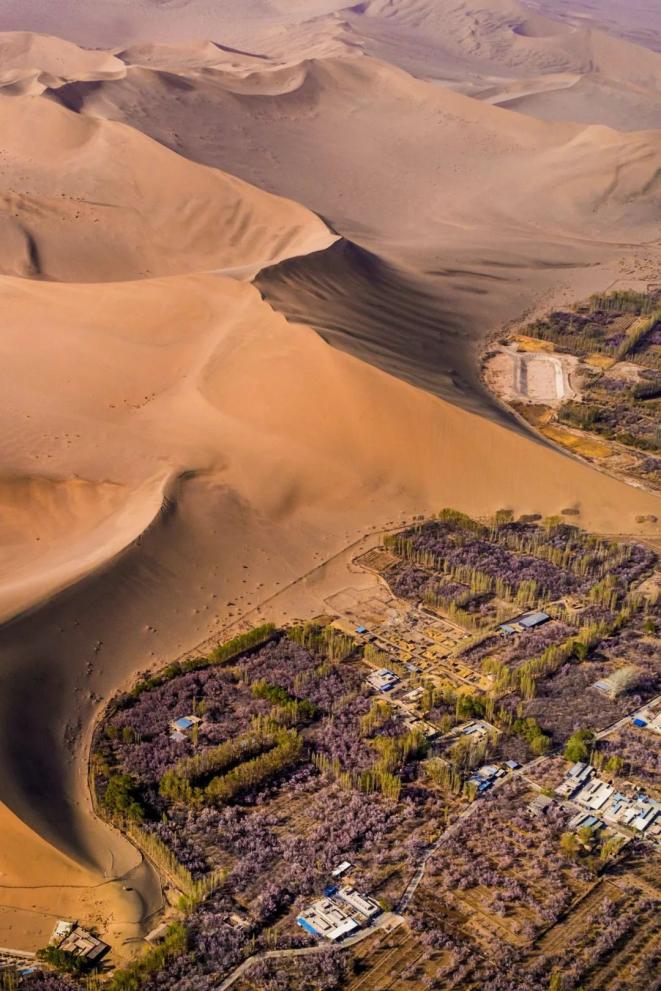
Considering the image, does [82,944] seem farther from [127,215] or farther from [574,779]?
[127,215]

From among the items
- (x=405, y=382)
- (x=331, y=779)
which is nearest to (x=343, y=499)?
(x=405, y=382)

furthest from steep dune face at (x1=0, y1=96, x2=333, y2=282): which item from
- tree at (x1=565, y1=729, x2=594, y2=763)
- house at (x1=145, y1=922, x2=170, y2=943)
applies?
house at (x1=145, y1=922, x2=170, y2=943)

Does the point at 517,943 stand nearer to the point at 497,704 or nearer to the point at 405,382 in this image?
the point at 497,704

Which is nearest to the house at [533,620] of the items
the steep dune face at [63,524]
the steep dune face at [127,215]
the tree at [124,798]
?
the steep dune face at [63,524]

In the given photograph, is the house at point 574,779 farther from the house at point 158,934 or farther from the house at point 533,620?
the house at point 158,934

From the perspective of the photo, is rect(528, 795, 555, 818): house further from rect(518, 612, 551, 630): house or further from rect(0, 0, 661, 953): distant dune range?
rect(0, 0, 661, 953): distant dune range

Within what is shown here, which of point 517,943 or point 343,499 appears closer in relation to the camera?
point 517,943

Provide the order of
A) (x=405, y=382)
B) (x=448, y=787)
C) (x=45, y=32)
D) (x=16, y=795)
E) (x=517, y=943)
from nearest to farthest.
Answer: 1. (x=517, y=943)
2. (x=16, y=795)
3. (x=448, y=787)
4. (x=405, y=382)
5. (x=45, y=32)

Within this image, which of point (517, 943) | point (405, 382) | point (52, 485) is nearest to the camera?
point (517, 943)
